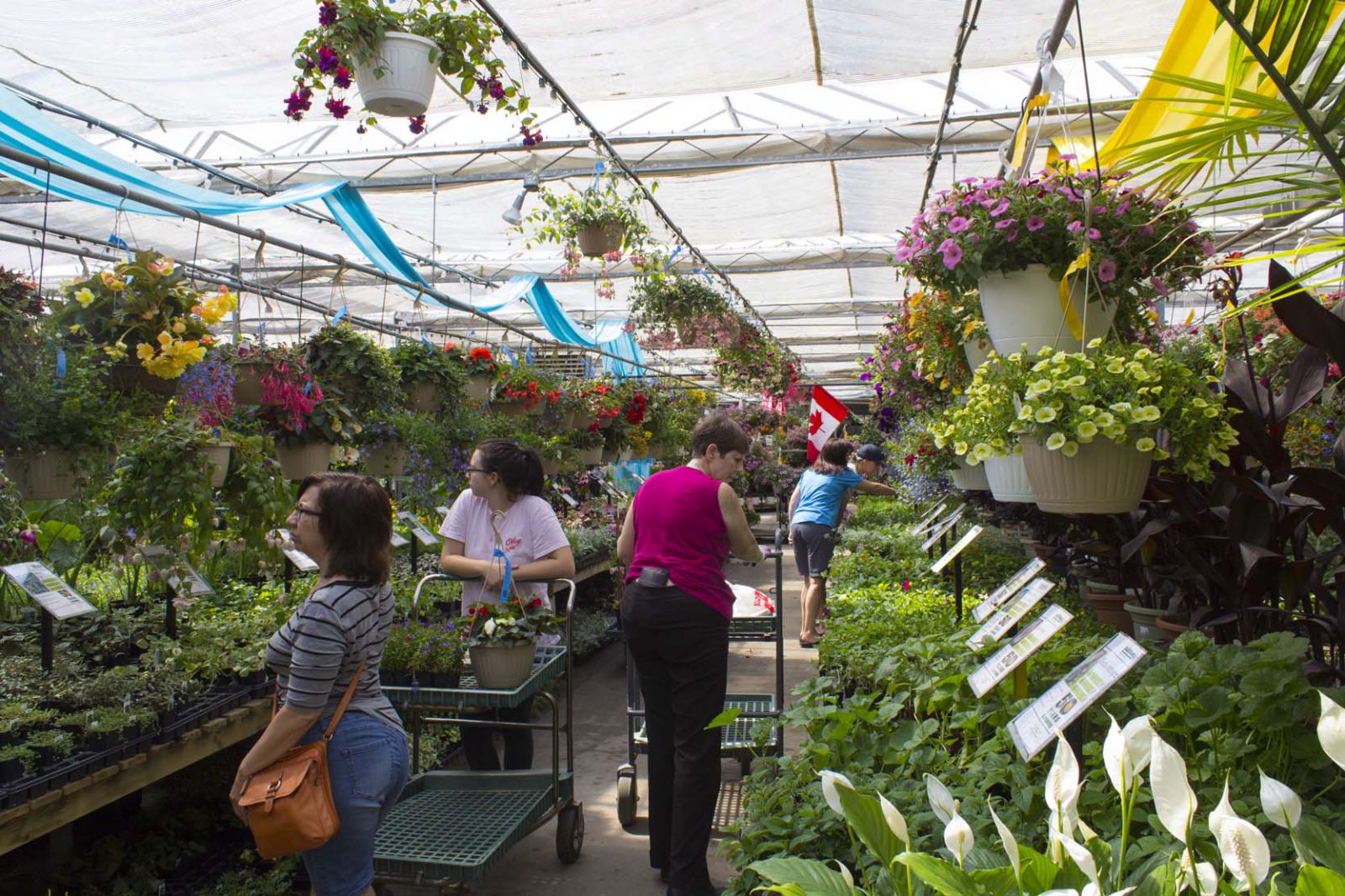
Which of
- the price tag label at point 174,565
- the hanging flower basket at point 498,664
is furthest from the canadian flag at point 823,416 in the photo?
the price tag label at point 174,565

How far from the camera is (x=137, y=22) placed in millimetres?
4270

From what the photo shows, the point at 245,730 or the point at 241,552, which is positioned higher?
the point at 241,552

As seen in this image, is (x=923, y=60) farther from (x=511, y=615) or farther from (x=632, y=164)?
(x=511, y=615)

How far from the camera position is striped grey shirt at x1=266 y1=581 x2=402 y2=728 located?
6.97 feet

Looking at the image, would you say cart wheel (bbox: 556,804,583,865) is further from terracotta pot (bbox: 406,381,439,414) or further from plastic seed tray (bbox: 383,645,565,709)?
terracotta pot (bbox: 406,381,439,414)

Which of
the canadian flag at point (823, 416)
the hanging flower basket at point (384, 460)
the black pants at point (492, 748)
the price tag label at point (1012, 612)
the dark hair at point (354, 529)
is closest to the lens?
the price tag label at point (1012, 612)

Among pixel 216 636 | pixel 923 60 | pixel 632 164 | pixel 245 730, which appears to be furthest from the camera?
pixel 632 164

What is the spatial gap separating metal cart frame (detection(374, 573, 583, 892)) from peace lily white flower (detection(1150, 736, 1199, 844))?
7.47 feet

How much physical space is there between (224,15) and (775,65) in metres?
2.46

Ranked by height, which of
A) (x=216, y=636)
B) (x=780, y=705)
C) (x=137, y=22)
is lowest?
(x=780, y=705)

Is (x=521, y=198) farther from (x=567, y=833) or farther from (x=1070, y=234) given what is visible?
(x=1070, y=234)

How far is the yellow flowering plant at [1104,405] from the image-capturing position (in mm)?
1707

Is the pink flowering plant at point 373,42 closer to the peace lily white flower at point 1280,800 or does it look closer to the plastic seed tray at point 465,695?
the plastic seed tray at point 465,695

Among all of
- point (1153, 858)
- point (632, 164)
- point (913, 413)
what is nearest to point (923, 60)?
point (913, 413)
